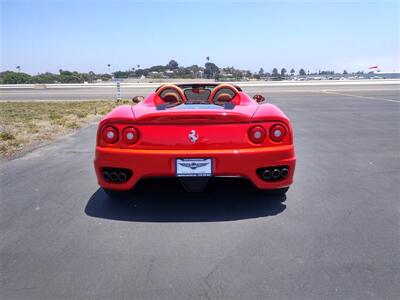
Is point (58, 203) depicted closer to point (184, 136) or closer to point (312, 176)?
point (184, 136)

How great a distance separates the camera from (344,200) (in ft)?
13.0

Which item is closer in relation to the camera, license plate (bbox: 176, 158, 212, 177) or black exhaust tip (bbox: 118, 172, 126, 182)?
license plate (bbox: 176, 158, 212, 177)

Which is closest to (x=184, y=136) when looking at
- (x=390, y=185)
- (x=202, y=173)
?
(x=202, y=173)

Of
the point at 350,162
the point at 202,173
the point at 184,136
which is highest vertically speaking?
the point at 184,136

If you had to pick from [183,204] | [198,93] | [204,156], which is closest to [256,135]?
[204,156]

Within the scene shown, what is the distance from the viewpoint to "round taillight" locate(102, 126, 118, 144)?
3533 mm

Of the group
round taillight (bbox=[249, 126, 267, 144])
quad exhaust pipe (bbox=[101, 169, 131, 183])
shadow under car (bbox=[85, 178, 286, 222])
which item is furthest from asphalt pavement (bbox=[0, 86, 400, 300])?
round taillight (bbox=[249, 126, 267, 144])

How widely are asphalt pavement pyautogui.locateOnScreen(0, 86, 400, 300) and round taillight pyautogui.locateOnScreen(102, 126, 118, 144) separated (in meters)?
0.70

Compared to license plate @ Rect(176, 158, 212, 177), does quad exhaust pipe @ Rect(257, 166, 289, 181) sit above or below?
below

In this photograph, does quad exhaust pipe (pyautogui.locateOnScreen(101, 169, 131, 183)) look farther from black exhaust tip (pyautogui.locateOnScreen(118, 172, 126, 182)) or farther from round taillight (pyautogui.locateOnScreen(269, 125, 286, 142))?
round taillight (pyautogui.locateOnScreen(269, 125, 286, 142))

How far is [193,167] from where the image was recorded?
337 centimetres

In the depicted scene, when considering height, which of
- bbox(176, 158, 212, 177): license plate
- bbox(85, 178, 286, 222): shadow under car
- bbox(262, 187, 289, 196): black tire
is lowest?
bbox(85, 178, 286, 222): shadow under car

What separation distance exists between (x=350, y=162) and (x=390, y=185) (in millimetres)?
1163

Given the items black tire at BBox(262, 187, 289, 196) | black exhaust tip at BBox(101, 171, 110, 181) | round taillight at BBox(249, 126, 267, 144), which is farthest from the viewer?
black tire at BBox(262, 187, 289, 196)
